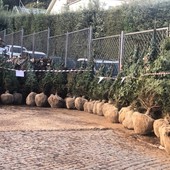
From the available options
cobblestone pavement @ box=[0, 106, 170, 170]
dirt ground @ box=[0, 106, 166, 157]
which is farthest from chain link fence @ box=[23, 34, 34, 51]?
cobblestone pavement @ box=[0, 106, 170, 170]

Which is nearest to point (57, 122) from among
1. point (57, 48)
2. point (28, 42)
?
point (57, 48)

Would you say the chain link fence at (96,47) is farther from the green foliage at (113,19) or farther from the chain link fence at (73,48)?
the green foliage at (113,19)

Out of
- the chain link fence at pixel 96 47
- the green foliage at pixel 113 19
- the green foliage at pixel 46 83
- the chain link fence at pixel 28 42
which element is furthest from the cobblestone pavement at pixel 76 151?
the chain link fence at pixel 28 42

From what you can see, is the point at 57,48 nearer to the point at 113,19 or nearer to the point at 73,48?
the point at 73,48

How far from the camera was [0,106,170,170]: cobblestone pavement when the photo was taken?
6445 millimetres

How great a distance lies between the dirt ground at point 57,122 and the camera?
8773mm

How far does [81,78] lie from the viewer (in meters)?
13.8

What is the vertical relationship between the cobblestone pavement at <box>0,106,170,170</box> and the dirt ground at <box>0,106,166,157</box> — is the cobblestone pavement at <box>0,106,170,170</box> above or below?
below

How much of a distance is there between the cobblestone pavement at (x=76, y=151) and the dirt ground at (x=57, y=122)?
0.43 ft

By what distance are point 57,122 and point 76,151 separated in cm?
330

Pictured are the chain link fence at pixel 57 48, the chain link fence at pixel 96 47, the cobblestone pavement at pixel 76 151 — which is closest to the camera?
→ the cobblestone pavement at pixel 76 151

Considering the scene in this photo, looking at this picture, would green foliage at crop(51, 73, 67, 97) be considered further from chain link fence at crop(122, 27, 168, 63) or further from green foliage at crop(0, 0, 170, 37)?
green foliage at crop(0, 0, 170, 37)

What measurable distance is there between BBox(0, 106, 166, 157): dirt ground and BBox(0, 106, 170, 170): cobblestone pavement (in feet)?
0.43

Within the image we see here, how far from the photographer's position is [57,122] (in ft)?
34.8
